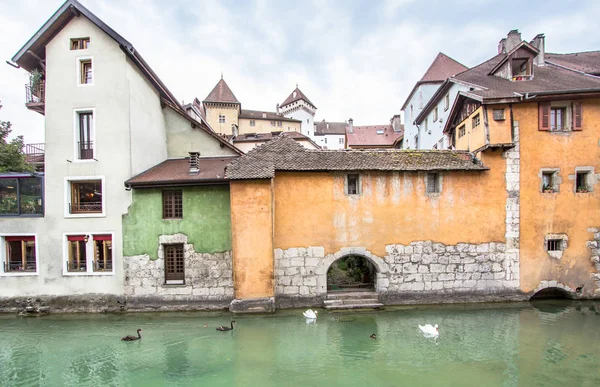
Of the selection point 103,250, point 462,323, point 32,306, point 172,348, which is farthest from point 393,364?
point 32,306

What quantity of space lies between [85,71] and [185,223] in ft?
23.7

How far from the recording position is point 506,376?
7.05m

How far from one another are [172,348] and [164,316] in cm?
270

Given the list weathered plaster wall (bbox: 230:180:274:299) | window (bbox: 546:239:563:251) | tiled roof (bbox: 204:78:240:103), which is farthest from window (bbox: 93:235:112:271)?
tiled roof (bbox: 204:78:240:103)

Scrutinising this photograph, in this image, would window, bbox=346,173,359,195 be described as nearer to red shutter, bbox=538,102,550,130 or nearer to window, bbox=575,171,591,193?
red shutter, bbox=538,102,550,130

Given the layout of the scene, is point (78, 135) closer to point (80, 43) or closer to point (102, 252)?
point (80, 43)

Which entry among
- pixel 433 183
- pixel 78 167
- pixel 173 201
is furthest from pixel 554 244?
pixel 78 167

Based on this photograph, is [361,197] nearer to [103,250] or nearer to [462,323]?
[462,323]

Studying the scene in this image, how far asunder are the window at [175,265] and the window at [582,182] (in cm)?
1541

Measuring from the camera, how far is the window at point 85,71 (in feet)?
38.5

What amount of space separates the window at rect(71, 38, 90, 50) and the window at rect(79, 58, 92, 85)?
517 millimetres

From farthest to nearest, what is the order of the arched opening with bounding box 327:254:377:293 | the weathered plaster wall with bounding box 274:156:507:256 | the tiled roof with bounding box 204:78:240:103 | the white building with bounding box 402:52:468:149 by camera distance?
1. the tiled roof with bounding box 204:78:240:103
2. the white building with bounding box 402:52:468:149
3. the arched opening with bounding box 327:254:377:293
4. the weathered plaster wall with bounding box 274:156:507:256

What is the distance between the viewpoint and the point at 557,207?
11.6 m

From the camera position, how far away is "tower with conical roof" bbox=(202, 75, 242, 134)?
45.9 m
